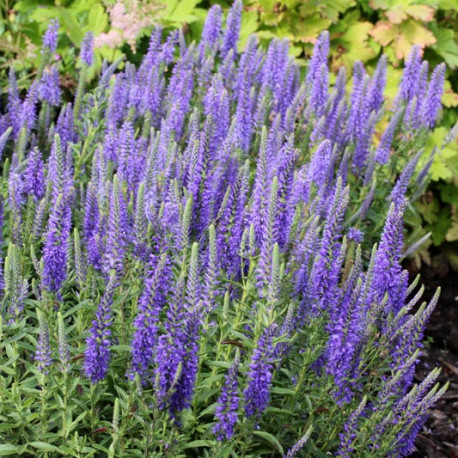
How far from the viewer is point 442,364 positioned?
5934mm

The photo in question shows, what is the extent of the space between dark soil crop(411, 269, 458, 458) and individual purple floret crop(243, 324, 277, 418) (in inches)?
93.5

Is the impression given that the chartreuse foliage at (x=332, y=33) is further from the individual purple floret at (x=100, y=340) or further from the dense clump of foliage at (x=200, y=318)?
the individual purple floret at (x=100, y=340)

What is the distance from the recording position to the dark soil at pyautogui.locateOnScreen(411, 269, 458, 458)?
4809 mm

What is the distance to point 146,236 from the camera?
3.11 metres

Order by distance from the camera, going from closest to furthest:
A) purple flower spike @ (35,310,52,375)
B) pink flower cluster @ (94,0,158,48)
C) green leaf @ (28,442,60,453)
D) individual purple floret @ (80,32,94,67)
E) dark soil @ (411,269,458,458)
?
purple flower spike @ (35,310,52,375), green leaf @ (28,442,60,453), dark soil @ (411,269,458,458), individual purple floret @ (80,32,94,67), pink flower cluster @ (94,0,158,48)

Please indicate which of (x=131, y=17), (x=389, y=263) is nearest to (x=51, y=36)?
(x=131, y=17)

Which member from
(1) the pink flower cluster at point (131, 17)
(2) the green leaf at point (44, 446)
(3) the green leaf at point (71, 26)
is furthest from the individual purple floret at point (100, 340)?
(3) the green leaf at point (71, 26)

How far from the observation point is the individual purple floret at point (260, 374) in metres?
2.69

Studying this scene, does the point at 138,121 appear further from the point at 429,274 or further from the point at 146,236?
the point at 429,274

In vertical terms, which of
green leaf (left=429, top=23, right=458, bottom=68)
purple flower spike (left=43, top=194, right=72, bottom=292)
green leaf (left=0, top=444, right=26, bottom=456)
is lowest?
green leaf (left=0, top=444, right=26, bottom=456)

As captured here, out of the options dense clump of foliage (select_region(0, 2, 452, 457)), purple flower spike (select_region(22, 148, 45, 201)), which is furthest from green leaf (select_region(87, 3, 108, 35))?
purple flower spike (select_region(22, 148, 45, 201))

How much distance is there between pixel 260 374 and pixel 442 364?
3.67 m

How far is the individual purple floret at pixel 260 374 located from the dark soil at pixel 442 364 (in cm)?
238

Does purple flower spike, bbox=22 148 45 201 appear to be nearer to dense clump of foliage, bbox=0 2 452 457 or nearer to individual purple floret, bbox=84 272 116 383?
dense clump of foliage, bbox=0 2 452 457
